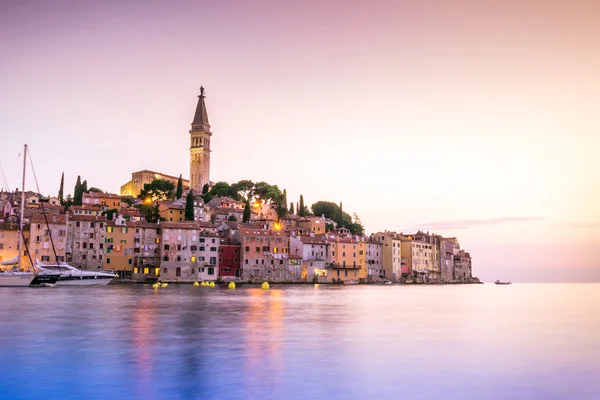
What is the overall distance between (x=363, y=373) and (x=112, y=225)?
6691cm

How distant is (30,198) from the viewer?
318 feet

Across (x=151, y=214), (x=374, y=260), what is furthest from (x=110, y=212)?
(x=374, y=260)

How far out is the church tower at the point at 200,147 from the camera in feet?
478

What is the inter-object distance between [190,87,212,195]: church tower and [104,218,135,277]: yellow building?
66750 mm

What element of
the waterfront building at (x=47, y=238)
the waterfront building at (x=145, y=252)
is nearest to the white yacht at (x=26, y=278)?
the waterfront building at (x=47, y=238)

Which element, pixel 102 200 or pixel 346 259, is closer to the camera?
pixel 346 259

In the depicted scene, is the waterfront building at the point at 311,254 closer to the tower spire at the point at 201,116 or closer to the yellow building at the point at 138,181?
the yellow building at the point at 138,181

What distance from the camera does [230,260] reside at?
273 feet

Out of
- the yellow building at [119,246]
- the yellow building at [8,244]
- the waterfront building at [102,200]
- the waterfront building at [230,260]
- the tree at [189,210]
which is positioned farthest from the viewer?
the waterfront building at [102,200]

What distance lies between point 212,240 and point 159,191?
36.9 meters

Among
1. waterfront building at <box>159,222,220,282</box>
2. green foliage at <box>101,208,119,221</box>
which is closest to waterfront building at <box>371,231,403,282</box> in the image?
waterfront building at <box>159,222,220,282</box>

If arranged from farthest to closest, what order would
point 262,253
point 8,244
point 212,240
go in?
1. point 262,253
2. point 212,240
3. point 8,244

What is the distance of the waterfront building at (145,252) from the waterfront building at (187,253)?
137 centimetres

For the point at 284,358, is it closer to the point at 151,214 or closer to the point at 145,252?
the point at 145,252
